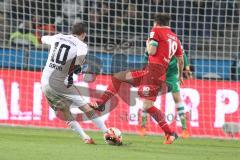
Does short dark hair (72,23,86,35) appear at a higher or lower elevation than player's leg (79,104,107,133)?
higher

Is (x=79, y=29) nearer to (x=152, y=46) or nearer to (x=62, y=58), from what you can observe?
(x=62, y=58)

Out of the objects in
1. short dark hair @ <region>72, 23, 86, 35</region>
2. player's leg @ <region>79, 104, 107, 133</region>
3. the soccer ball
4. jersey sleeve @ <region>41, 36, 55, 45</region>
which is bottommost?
the soccer ball

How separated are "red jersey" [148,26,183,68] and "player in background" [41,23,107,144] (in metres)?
1.31

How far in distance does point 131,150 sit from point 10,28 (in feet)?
25.3

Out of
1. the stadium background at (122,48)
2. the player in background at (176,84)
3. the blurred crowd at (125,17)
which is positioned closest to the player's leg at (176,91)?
the player in background at (176,84)

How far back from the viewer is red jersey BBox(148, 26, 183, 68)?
11.3 m

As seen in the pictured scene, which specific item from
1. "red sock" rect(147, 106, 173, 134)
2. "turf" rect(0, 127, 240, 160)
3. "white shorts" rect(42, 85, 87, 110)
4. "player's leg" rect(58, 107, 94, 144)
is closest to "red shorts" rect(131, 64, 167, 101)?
"red sock" rect(147, 106, 173, 134)

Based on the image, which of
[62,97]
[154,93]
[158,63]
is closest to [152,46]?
[158,63]

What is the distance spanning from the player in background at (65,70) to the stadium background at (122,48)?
4.00 meters

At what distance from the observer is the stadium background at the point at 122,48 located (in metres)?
14.7

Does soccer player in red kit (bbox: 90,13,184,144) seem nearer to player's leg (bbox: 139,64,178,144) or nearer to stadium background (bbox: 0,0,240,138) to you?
player's leg (bbox: 139,64,178,144)

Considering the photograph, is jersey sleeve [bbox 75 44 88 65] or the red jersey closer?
jersey sleeve [bbox 75 44 88 65]

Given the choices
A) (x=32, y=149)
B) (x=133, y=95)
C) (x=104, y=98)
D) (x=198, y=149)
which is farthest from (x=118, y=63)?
(x=32, y=149)

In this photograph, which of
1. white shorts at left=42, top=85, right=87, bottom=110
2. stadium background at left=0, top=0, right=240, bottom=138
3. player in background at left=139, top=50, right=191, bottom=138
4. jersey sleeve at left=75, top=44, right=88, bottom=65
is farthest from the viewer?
stadium background at left=0, top=0, right=240, bottom=138
